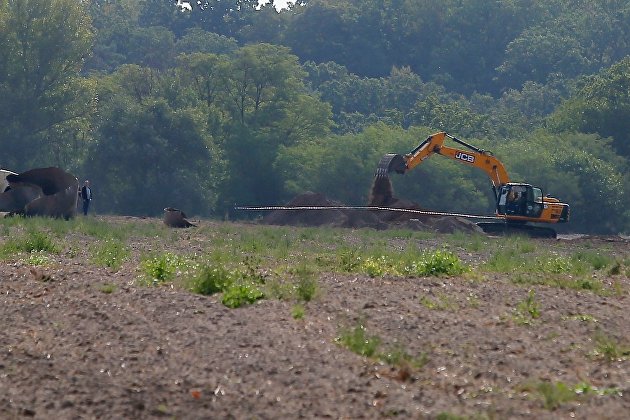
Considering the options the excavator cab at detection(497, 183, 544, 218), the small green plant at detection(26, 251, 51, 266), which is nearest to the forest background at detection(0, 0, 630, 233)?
the excavator cab at detection(497, 183, 544, 218)

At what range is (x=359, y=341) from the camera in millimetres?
13211

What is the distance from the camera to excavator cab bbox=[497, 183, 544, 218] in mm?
46719

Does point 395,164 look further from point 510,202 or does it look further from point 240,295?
point 240,295

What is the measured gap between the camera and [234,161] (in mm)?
69750

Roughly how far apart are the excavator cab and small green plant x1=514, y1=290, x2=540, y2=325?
2913cm

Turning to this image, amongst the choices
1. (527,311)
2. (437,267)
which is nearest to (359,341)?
(527,311)

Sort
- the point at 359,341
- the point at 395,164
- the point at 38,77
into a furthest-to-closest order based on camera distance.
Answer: the point at 38,77
the point at 395,164
the point at 359,341

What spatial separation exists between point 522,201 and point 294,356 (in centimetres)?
3502

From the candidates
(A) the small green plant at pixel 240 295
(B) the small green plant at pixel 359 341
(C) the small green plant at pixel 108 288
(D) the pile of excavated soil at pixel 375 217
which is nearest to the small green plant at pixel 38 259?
(C) the small green plant at pixel 108 288

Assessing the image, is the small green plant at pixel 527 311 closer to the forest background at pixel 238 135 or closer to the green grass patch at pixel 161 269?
the green grass patch at pixel 161 269

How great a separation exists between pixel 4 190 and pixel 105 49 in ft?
247

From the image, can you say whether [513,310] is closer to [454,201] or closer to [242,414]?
[242,414]

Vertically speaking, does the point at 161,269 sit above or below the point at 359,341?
below

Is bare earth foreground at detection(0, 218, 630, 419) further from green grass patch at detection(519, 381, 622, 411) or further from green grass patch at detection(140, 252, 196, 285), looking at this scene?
green grass patch at detection(140, 252, 196, 285)
